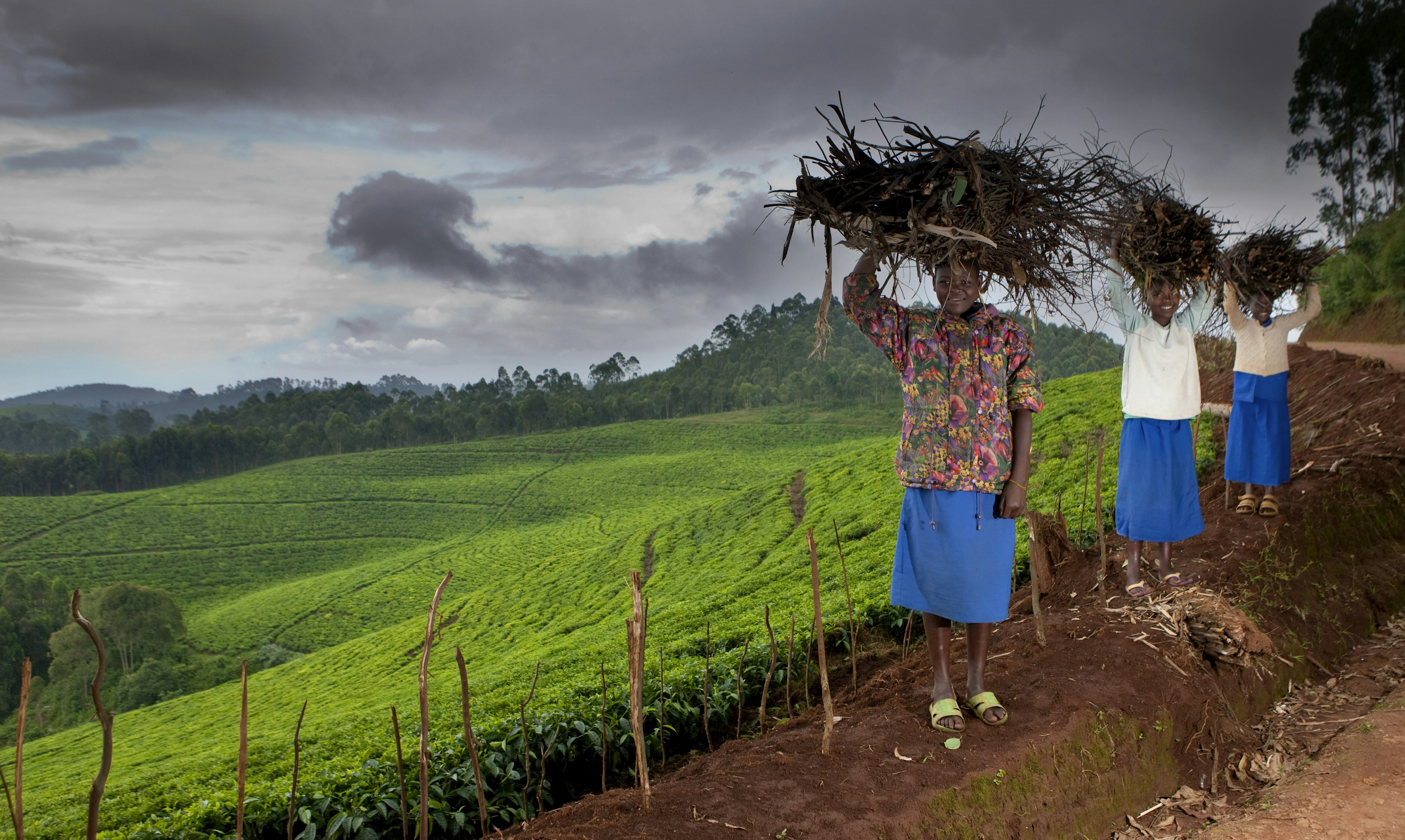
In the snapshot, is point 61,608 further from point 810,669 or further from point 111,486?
point 810,669

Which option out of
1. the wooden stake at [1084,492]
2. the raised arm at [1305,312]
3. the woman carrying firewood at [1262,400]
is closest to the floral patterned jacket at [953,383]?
the wooden stake at [1084,492]

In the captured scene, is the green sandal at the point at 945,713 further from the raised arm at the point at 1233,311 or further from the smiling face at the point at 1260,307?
the smiling face at the point at 1260,307

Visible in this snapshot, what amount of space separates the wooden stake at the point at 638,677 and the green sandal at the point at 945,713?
4.94ft

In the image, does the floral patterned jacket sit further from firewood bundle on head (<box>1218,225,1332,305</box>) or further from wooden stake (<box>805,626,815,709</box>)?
firewood bundle on head (<box>1218,225,1332,305</box>)

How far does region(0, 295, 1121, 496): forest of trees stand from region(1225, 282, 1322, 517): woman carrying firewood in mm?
50545

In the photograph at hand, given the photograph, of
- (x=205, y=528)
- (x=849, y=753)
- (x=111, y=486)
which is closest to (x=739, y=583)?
(x=849, y=753)

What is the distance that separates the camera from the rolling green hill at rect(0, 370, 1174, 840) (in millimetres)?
11914

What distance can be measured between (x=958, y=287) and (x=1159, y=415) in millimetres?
2665

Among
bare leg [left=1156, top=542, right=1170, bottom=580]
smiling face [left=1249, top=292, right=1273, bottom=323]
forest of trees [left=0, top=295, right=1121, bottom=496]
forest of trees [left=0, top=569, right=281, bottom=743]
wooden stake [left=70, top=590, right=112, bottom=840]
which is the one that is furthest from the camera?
forest of trees [left=0, top=295, right=1121, bottom=496]

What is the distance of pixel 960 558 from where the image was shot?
3.59 meters

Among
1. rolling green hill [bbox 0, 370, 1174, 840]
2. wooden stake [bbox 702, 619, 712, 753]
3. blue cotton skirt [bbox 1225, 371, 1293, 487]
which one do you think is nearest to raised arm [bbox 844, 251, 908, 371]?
wooden stake [bbox 702, 619, 712, 753]

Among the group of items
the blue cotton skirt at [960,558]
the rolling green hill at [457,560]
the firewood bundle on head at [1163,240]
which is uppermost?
the firewood bundle on head at [1163,240]

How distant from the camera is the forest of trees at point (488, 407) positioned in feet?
261

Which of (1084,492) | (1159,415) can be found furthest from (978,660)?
(1084,492)
